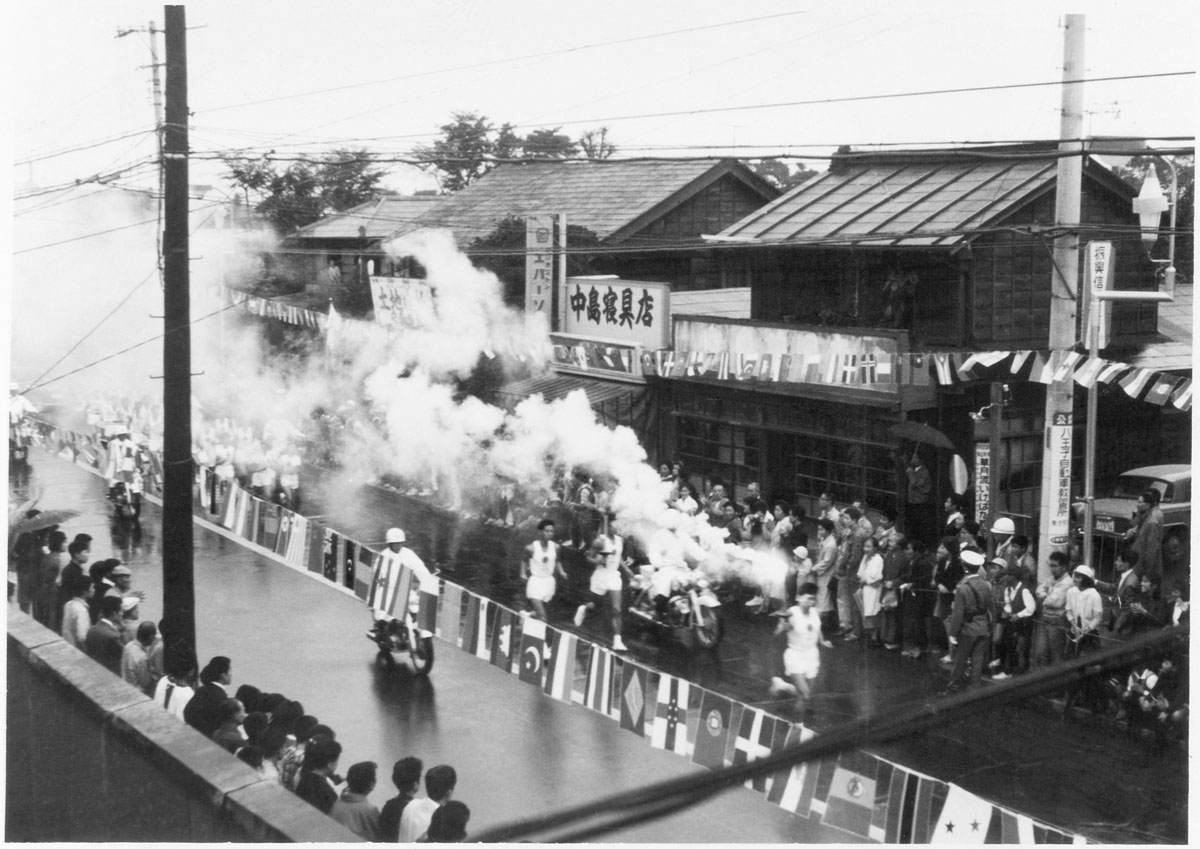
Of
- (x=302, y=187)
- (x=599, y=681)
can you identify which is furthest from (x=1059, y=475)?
(x=302, y=187)

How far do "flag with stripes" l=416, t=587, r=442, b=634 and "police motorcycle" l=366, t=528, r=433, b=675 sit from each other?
0.88ft

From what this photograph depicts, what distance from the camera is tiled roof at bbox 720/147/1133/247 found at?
1706 cm

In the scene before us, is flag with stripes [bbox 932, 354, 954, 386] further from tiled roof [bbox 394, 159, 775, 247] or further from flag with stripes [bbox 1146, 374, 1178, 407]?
tiled roof [bbox 394, 159, 775, 247]

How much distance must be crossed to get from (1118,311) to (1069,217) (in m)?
6.84

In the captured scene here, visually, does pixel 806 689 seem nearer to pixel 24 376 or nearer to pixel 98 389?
pixel 98 389

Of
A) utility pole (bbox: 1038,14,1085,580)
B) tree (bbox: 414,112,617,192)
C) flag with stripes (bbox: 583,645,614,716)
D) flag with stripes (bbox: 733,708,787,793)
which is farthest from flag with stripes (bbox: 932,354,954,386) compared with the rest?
tree (bbox: 414,112,617,192)

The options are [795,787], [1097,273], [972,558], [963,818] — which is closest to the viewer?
[963,818]

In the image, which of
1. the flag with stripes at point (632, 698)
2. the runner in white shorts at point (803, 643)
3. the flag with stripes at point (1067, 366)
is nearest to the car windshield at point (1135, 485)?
the flag with stripes at point (1067, 366)

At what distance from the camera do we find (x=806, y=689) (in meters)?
11.5

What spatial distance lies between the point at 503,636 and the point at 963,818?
191 inches

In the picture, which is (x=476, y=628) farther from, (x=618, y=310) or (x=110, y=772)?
(x=618, y=310)

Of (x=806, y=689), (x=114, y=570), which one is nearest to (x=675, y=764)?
(x=806, y=689)

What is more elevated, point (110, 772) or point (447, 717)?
point (110, 772)

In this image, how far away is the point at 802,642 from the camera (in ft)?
36.4
